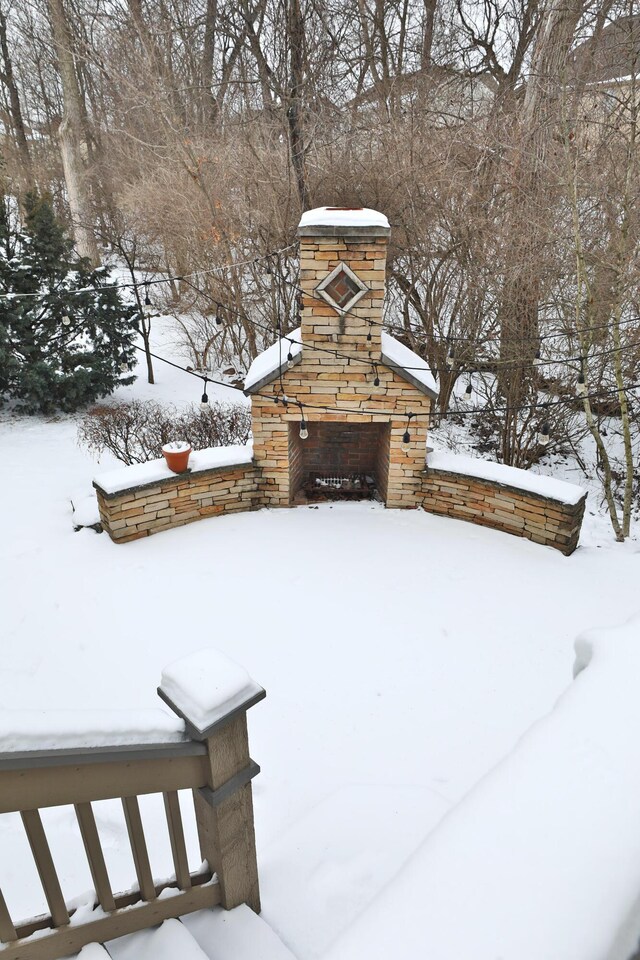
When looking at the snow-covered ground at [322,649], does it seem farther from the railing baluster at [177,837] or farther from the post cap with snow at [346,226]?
the post cap with snow at [346,226]

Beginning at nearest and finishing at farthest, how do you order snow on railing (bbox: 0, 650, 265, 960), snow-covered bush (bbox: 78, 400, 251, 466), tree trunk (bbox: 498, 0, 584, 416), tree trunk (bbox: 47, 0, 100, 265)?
snow on railing (bbox: 0, 650, 265, 960)
tree trunk (bbox: 498, 0, 584, 416)
snow-covered bush (bbox: 78, 400, 251, 466)
tree trunk (bbox: 47, 0, 100, 265)

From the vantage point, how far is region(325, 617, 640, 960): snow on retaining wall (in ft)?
3.01

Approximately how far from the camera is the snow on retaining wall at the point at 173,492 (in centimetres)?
560

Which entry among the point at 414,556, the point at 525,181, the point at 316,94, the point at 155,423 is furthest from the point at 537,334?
the point at 316,94

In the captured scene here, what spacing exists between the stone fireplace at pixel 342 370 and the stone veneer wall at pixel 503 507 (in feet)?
0.80

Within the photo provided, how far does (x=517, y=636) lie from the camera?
448cm

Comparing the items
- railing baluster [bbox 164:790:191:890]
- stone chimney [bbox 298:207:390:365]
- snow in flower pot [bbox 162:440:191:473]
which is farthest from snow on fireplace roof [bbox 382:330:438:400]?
railing baluster [bbox 164:790:191:890]

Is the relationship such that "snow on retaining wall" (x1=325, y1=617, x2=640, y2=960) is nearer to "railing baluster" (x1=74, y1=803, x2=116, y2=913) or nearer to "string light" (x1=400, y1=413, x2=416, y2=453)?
"railing baluster" (x1=74, y1=803, x2=116, y2=913)

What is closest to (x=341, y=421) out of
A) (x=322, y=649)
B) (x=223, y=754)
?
(x=322, y=649)

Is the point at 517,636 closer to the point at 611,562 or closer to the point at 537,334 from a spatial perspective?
the point at 611,562

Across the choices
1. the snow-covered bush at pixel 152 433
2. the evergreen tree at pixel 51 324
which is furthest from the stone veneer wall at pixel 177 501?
the evergreen tree at pixel 51 324

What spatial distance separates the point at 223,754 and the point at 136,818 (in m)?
0.29

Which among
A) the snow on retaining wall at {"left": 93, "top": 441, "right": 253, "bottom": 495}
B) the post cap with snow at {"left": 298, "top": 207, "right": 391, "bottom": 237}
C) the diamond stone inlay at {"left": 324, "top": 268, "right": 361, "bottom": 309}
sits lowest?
the snow on retaining wall at {"left": 93, "top": 441, "right": 253, "bottom": 495}

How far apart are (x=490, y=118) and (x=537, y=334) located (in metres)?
4.07
